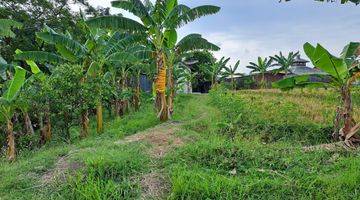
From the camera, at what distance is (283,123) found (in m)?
11.0

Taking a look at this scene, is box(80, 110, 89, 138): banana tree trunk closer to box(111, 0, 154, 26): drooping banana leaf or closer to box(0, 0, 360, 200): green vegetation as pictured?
box(0, 0, 360, 200): green vegetation

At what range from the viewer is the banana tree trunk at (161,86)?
13469 mm

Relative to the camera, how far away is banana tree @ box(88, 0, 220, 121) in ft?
41.1

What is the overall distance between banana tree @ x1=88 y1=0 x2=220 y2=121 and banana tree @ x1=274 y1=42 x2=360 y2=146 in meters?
4.17

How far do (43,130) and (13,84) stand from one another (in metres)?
3.26

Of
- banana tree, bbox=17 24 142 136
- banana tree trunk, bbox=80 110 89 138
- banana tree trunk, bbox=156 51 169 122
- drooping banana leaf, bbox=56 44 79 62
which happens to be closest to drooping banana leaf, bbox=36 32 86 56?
banana tree, bbox=17 24 142 136

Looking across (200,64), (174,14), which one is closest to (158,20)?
(174,14)

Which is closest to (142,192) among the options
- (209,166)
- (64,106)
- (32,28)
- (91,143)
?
(209,166)

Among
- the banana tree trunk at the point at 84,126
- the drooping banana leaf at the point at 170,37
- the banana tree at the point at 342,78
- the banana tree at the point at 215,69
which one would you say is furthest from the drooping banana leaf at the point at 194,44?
the banana tree at the point at 215,69

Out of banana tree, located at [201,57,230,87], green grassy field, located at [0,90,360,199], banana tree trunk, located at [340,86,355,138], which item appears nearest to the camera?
green grassy field, located at [0,90,360,199]

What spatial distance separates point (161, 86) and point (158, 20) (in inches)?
91.8

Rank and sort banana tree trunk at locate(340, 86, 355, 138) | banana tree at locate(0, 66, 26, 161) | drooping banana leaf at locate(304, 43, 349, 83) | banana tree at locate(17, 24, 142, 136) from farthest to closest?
banana tree at locate(17, 24, 142, 136), banana tree at locate(0, 66, 26, 161), banana tree trunk at locate(340, 86, 355, 138), drooping banana leaf at locate(304, 43, 349, 83)

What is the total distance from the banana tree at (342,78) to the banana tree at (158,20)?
164 inches

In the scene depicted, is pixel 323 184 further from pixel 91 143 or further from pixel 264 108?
pixel 264 108
